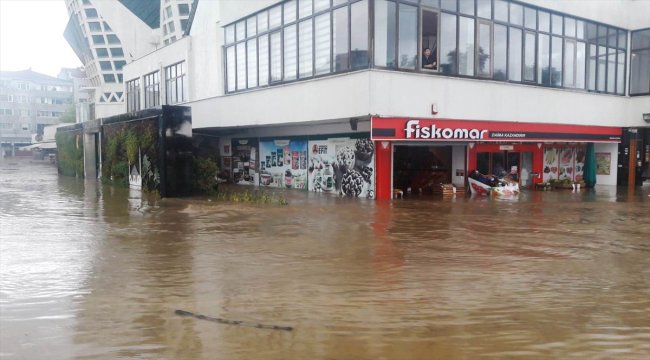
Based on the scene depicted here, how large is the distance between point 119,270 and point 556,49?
21.5 m

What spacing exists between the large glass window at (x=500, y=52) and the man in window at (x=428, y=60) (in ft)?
11.2

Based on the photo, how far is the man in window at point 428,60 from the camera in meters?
19.6

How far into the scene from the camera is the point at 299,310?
22.1ft

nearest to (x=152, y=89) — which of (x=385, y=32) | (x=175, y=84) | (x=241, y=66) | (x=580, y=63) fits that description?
(x=175, y=84)

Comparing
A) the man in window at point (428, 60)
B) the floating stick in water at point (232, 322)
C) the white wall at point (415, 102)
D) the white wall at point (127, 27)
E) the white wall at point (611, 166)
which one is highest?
the white wall at point (127, 27)

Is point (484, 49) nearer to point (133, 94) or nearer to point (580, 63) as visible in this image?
point (580, 63)

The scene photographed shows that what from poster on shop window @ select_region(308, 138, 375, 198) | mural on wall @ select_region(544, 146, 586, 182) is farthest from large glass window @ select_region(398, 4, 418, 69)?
mural on wall @ select_region(544, 146, 586, 182)

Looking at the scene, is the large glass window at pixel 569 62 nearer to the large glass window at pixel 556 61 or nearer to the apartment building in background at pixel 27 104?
the large glass window at pixel 556 61

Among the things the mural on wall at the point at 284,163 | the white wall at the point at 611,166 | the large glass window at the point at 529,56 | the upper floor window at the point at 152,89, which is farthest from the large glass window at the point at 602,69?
the upper floor window at the point at 152,89

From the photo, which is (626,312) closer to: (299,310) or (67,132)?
(299,310)

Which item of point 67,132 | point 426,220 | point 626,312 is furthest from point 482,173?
point 67,132

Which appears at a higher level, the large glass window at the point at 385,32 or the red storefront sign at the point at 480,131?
the large glass window at the point at 385,32

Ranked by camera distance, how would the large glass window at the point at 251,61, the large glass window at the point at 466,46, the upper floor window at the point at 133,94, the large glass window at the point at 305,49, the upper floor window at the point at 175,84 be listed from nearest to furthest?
the large glass window at the point at 466,46 < the large glass window at the point at 305,49 < the large glass window at the point at 251,61 < the upper floor window at the point at 175,84 < the upper floor window at the point at 133,94

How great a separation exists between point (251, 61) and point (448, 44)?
365 inches
